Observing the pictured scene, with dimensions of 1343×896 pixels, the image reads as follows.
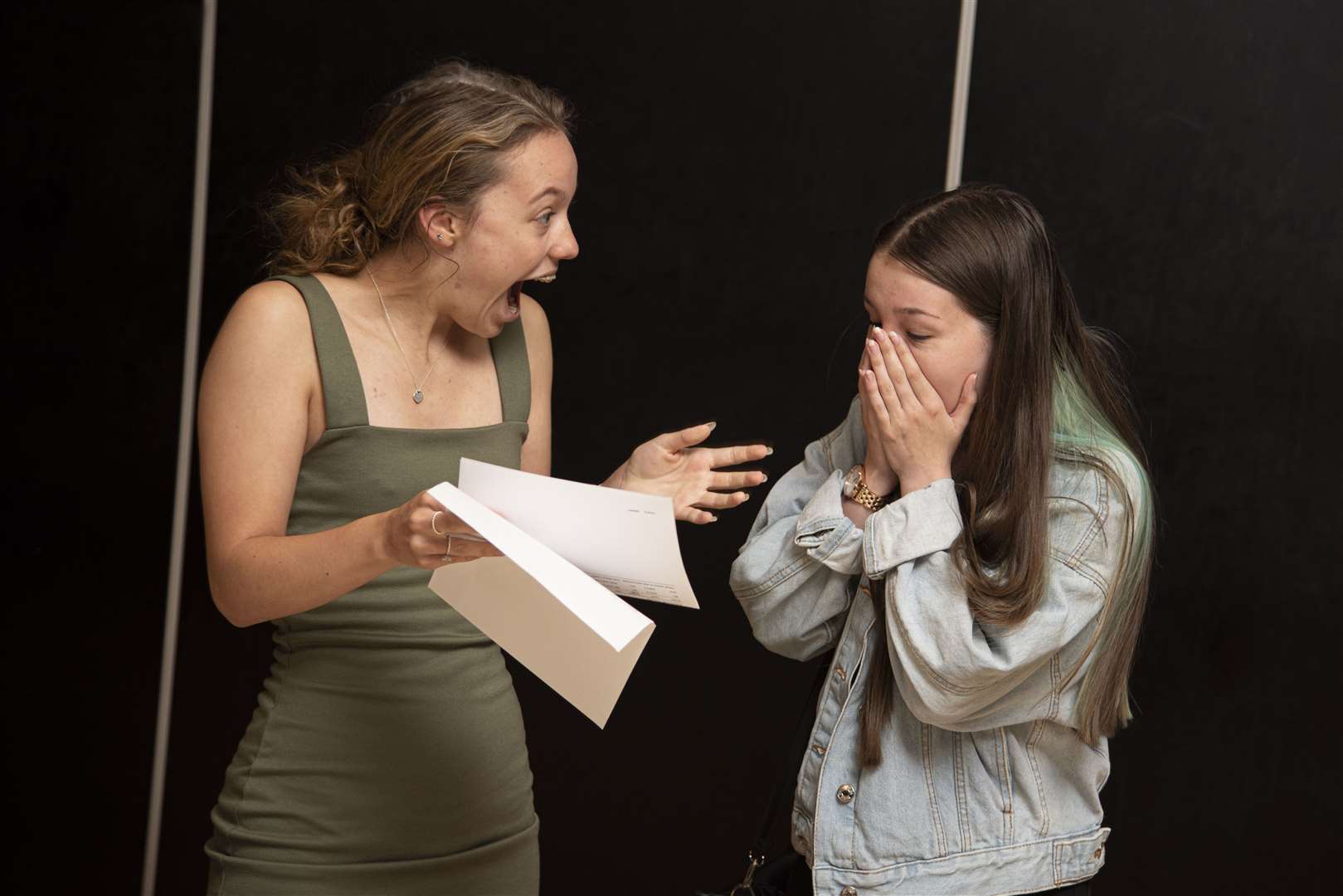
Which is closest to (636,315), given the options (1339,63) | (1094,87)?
(1094,87)

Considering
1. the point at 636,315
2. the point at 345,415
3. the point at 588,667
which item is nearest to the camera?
the point at 588,667

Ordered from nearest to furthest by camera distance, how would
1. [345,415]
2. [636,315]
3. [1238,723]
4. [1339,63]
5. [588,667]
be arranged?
[588,667] → [345,415] → [1339,63] → [1238,723] → [636,315]

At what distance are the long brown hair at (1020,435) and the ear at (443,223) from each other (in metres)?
0.51

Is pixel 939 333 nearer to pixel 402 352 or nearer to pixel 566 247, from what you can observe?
pixel 566 247

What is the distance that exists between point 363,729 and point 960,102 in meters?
1.65

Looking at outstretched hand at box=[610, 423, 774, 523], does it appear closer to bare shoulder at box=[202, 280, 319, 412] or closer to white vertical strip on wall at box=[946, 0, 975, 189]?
bare shoulder at box=[202, 280, 319, 412]

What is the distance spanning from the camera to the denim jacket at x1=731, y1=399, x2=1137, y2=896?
131 centimetres

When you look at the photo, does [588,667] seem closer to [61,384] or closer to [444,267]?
[444,267]

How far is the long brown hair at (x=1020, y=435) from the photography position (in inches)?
53.5

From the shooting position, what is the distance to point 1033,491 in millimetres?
1369

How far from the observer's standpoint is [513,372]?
1720 millimetres

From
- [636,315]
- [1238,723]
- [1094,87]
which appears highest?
[1094,87]

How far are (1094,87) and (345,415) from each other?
5.27ft

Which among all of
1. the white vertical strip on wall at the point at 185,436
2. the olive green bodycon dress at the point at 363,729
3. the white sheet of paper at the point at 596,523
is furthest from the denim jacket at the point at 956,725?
the white vertical strip on wall at the point at 185,436
